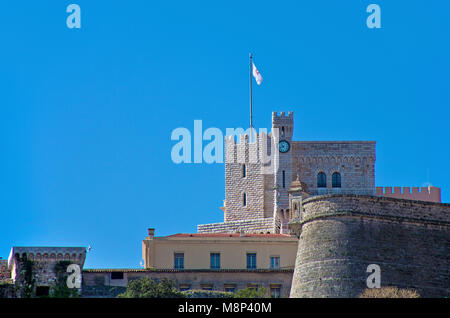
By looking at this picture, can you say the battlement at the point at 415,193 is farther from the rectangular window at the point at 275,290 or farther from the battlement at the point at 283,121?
the rectangular window at the point at 275,290

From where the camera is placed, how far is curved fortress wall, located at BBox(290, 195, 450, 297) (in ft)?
229

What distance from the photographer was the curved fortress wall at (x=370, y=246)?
69.8m

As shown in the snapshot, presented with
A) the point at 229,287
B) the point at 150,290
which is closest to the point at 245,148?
the point at 229,287

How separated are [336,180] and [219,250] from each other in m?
23.8

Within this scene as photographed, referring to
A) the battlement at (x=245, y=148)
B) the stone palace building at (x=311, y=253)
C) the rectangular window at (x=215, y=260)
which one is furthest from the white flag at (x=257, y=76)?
the rectangular window at (x=215, y=260)

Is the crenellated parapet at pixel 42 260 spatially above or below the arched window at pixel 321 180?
below

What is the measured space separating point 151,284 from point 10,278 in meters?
10.0

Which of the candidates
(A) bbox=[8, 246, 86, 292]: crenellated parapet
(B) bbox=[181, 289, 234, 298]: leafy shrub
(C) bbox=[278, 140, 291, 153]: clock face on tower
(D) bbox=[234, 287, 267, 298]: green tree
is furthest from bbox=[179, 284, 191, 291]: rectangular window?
(C) bbox=[278, 140, 291, 153]: clock face on tower

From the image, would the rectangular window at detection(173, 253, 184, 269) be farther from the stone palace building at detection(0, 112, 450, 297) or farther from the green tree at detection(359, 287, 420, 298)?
the green tree at detection(359, 287, 420, 298)

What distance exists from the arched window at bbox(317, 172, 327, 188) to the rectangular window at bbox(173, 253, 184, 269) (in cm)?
2432

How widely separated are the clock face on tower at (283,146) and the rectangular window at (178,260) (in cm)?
2360

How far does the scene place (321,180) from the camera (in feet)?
Result: 336
